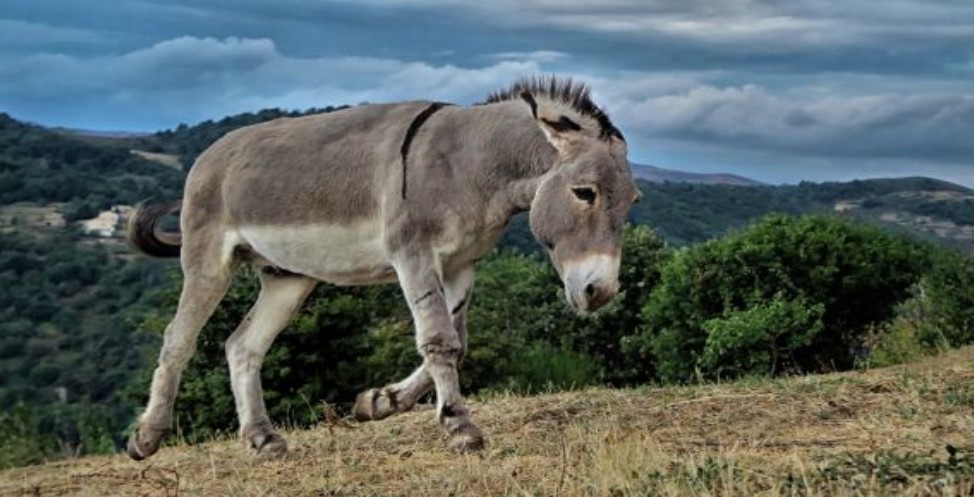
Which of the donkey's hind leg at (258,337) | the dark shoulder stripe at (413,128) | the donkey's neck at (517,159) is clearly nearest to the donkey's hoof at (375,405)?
the donkey's hind leg at (258,337)

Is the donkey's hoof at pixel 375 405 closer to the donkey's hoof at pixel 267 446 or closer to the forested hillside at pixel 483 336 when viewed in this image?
the donkey's hoof at pixel 267 446

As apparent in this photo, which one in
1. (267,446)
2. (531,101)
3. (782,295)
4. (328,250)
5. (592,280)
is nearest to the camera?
(592,280)

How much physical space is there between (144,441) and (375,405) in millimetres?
2041

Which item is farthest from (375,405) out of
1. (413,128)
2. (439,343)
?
(413,128)

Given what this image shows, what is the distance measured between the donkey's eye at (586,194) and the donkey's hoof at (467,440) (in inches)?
62.8

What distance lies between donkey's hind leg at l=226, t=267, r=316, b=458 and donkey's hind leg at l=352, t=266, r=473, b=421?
1.21 metres

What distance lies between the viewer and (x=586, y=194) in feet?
28.6

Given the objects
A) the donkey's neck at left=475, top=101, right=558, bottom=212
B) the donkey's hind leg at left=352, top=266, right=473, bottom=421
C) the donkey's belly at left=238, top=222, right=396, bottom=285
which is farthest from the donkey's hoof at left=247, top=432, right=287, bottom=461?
the donkey's neck at left=475, top=101, right=558, bottom=212

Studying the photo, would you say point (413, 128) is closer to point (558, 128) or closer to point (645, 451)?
point (558, 128)

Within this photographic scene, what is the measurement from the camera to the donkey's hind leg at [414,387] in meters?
9.69

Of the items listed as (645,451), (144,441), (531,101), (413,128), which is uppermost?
(531,101)

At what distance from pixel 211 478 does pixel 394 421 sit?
3560 mm

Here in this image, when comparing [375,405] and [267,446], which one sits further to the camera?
[267,446]

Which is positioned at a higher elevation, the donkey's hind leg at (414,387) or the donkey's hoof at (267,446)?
the donkey's hind leg at (414,387)
